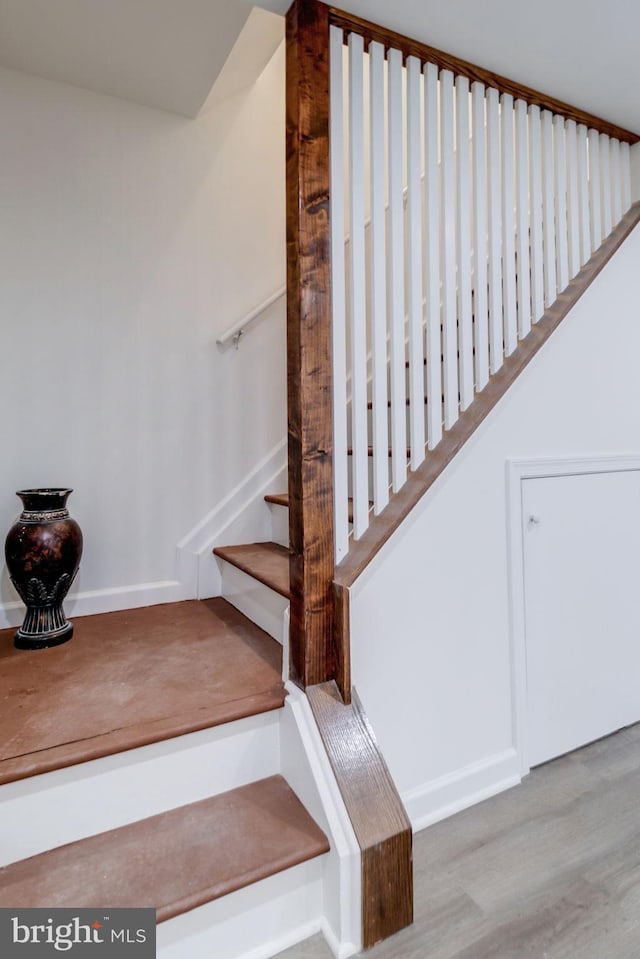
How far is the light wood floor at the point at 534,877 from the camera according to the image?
44.4 inches

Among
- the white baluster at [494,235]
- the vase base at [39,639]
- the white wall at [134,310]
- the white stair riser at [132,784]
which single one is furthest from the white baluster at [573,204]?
the vase base at [39,639]

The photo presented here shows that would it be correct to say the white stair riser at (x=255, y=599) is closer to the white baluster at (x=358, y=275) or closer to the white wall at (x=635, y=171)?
the white baluster at (x=358, y=275)

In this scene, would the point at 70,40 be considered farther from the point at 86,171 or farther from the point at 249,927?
the point at 249,927

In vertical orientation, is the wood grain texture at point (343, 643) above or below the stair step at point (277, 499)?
below

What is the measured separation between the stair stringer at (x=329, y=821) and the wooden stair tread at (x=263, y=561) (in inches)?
15.2

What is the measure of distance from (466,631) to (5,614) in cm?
170

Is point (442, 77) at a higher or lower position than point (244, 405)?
higher

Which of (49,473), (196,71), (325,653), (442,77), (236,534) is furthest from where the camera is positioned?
(236,534)

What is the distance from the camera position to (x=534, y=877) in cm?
131

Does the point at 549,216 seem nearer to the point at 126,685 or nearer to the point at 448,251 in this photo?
the point at 448,251

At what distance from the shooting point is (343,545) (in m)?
1.41

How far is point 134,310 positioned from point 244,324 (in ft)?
1.55

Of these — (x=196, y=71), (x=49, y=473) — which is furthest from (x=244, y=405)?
(x=196, y=71)

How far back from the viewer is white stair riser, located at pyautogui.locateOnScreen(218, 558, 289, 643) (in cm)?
172
